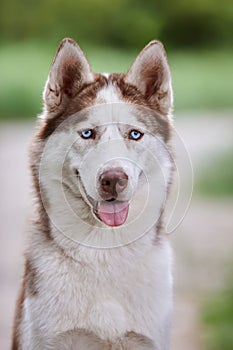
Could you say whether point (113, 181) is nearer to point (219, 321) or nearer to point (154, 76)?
point (154, 76)

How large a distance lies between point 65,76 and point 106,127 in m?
0.16

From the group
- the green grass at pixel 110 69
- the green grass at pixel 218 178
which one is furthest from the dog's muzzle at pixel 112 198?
the green grass at pixel 218 178

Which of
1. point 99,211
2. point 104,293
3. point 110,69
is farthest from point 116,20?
point 104,293

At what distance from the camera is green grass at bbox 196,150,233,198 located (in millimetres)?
2812

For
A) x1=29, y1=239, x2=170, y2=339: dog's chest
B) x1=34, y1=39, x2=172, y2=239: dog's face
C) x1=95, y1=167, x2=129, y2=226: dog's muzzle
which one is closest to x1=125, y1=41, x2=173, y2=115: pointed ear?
x1=34, y1=39, x2=172, y2=239: dog's face

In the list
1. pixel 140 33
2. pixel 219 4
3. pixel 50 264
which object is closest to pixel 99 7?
pixel 140 33

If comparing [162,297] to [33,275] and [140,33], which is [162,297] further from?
[140,33]

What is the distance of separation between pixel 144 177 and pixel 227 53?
3.38ft

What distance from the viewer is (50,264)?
2027mm

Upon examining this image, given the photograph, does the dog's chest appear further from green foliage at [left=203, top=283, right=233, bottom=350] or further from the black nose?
green foliage at [left=203, top=283, right=233, bottom=350]

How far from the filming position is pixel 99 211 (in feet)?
6.54

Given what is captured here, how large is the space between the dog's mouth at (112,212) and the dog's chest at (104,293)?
104 millimetres

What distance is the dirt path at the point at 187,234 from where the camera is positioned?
2.51 metres

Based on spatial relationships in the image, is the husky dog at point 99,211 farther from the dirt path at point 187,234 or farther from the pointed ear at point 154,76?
the dirt path at point 187,234
